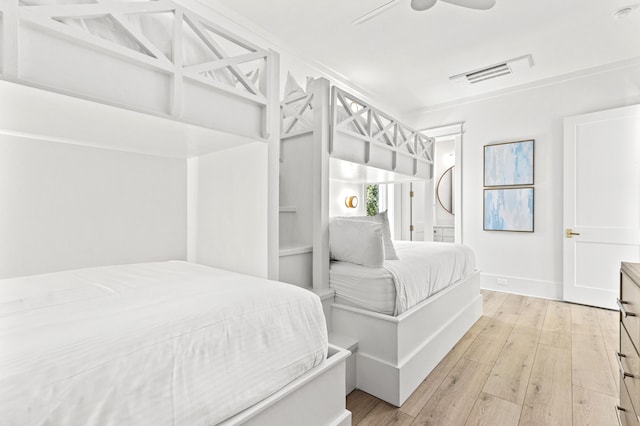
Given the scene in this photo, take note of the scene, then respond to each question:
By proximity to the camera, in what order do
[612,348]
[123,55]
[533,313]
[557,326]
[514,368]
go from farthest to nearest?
A: [533,313] < [557,326] < [612,348] < [514,368] < [123,55]

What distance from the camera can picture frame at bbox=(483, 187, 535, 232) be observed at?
13.0ft

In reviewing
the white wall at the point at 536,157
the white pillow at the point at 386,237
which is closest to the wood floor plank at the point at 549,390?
the white pillow at the point at 386,237

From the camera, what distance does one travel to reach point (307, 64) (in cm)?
342

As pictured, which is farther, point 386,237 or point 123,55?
point 386,237

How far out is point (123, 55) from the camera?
3.30ft

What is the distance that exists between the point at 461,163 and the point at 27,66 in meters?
4.71

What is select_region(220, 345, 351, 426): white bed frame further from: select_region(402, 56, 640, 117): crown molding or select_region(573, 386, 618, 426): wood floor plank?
select_region(402, 56, 640, 117): crown molding

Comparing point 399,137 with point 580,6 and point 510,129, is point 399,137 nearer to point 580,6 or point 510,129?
point 580,6

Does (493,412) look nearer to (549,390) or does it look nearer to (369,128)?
(549,390)

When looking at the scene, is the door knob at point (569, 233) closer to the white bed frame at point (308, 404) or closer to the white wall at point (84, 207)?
the white bed frame at point (308, 404)

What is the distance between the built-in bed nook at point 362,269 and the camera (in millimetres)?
1798

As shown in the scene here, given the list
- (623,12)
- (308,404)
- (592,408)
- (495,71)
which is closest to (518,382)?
(592,408)

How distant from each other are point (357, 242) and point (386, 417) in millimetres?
991

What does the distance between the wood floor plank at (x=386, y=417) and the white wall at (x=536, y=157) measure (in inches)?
128
